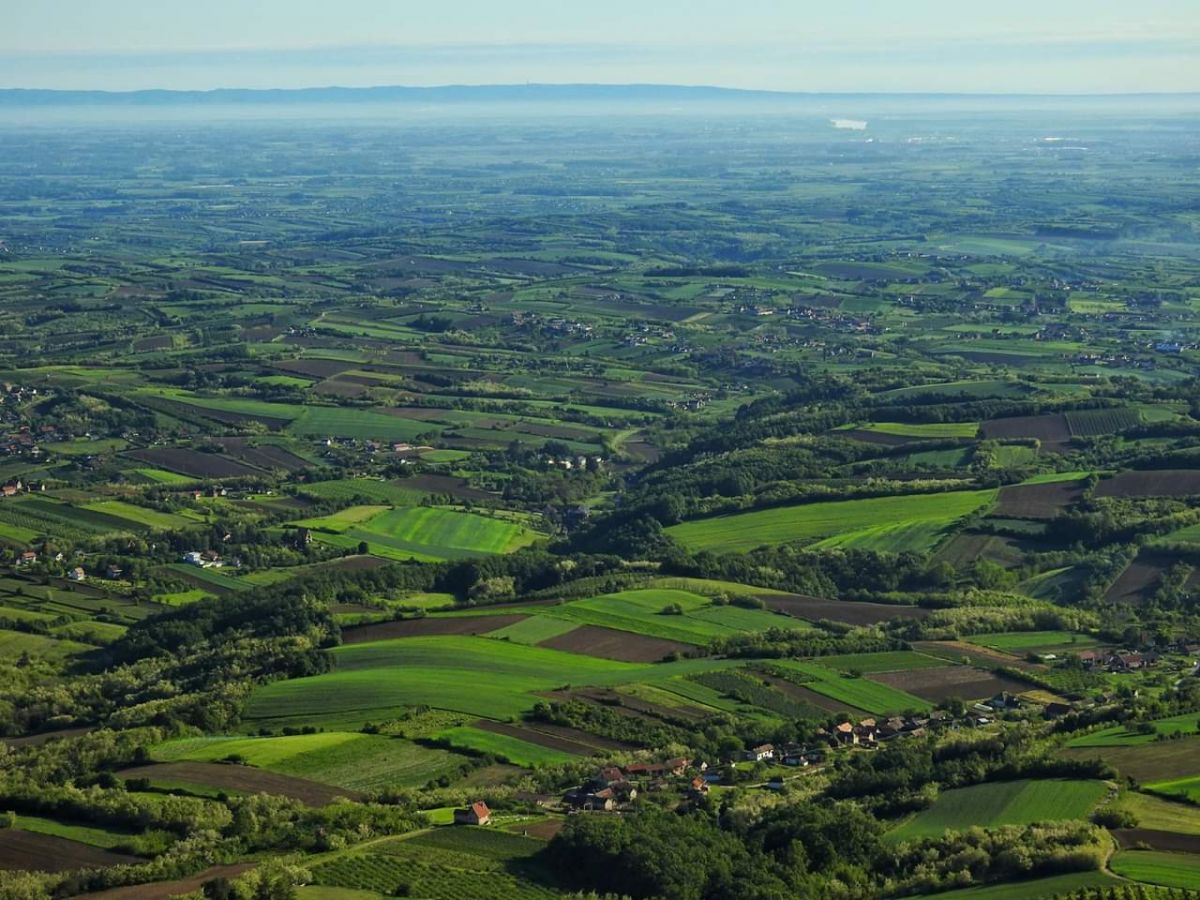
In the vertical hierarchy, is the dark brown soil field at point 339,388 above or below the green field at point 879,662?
below

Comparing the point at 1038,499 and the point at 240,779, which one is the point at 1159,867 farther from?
the point at 1038,499

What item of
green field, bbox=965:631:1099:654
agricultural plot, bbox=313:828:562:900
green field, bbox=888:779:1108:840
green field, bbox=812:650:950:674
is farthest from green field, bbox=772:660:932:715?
agricultural plot, bbox=313:828:562:900

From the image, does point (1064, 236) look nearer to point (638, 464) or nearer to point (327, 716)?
point (638, 464)

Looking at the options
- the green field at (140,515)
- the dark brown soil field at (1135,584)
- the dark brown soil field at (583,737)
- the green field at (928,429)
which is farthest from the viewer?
the green field at (928,429)

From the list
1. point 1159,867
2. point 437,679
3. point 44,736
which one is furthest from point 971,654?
point 44,736

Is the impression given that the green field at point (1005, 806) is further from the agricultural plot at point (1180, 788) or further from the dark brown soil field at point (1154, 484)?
the dark brown soil field at point (1154, 484)

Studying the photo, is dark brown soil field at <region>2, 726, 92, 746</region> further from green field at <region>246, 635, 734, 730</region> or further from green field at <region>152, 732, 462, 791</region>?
green field at <region>246, 635, 734, 730</region>

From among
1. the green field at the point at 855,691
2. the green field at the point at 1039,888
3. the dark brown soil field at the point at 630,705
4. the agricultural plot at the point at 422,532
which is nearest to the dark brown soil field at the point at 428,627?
the dark brown soil field at the point at 630,705
